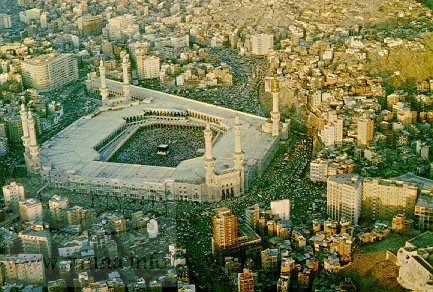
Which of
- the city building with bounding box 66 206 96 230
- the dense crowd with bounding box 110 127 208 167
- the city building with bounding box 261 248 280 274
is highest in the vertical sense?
the city building with bounding box 66 206 96 230

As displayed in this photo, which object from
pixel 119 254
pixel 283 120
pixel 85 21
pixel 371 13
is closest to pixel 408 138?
pixel 283 120

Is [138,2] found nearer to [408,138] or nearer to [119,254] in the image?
[408,138]

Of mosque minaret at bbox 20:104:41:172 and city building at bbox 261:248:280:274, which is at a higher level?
mosque minaret at bbox 20:104:41:172

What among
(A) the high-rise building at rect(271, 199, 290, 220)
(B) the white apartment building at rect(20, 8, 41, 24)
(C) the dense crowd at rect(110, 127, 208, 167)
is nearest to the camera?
(A) the high-rise building at rect(271, 199, 290, 220)

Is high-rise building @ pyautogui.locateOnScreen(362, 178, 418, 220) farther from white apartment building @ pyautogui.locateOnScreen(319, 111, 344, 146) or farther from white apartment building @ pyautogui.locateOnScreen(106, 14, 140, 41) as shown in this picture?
white apartment building @ pyautogui.locateOnScreen(106, 14, 140, 41)

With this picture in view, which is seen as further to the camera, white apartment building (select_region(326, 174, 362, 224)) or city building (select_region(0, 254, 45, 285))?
white apartment building (select_region(326, 174, 362, 224))

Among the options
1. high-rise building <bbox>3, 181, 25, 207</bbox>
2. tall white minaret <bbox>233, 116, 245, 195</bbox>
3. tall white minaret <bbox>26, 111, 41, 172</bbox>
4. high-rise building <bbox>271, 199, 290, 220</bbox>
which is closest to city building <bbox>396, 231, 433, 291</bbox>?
high-rise building <bbox>271, 199, 290, 220</bbox>

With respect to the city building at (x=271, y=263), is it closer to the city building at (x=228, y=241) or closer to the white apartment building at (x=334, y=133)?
the city building at (x=228, y=241)
